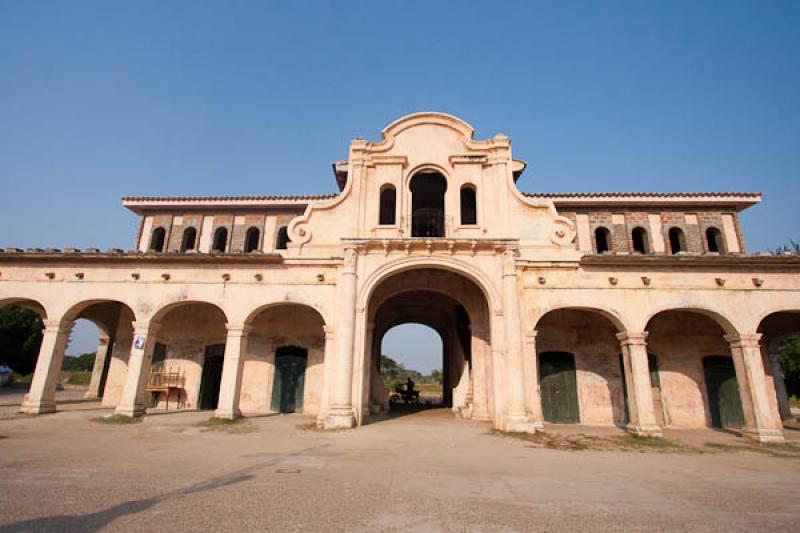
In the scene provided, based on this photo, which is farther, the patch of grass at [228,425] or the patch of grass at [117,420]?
the patch of grass at [117,420]

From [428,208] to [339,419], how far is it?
10911 mm

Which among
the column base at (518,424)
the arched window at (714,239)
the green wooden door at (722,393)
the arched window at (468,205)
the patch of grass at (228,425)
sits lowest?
the patch of grass at (228,425)

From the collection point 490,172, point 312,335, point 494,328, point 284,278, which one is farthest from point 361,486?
point 490,172

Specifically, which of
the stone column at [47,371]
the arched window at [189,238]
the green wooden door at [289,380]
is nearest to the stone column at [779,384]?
the green wooden door at [289,380]

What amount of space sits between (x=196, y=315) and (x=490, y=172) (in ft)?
48.7

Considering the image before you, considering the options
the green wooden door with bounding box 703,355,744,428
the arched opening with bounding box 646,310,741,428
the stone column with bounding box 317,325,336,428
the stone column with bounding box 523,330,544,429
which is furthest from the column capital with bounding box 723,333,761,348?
the stone column with bounding box 317,325,336,428

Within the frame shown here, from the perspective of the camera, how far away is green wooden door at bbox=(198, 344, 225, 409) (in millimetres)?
17984

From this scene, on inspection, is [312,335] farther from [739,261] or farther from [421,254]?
[739,261]

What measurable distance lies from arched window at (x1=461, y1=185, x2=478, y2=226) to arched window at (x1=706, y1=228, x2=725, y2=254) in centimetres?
1236

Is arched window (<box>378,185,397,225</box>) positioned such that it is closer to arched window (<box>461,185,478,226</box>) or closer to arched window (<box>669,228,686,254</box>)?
arched window (<box>461,185,478,226</box>)

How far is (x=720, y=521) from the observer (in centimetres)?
498

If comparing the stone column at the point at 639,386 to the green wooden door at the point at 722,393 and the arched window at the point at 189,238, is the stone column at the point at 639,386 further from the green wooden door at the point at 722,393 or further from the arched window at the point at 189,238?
the arched window at the point at 189,238

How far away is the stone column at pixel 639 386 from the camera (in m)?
13.2

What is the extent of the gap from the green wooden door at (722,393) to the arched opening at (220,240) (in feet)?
78.1
